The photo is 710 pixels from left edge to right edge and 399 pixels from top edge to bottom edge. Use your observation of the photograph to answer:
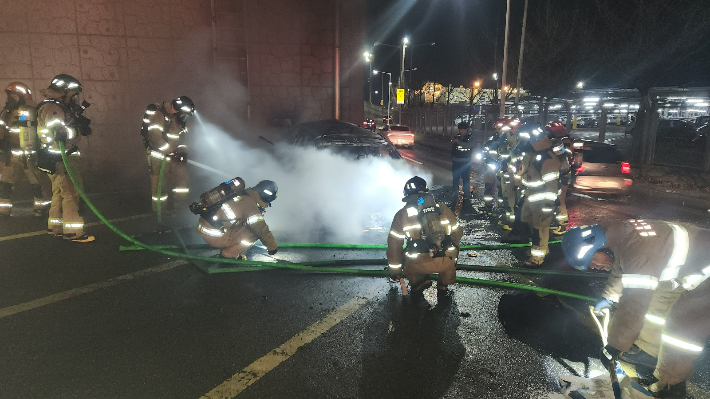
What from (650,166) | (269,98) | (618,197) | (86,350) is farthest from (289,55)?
(650,166)

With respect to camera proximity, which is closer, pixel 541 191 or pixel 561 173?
pixel 541 191

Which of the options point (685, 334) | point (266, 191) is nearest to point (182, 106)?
point (266, 191)

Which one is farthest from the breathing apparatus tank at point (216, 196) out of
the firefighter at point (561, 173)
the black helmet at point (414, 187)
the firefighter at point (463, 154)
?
the firefighter at point (463, 154)

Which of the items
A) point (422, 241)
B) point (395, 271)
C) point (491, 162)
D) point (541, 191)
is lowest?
point (395, 271)

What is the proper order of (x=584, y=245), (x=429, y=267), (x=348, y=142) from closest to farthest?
(x=584, y=245), (x=429, y=267), (x=348, y=142)

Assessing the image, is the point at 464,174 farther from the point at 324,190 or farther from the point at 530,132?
the point at 530,132

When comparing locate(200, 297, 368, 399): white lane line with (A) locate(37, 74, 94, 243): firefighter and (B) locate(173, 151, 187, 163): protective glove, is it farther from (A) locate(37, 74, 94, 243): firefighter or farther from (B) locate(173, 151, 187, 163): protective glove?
(B) locate(173, 151, 187, 163): protective glove

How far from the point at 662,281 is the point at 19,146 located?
849cm

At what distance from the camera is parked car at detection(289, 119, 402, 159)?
895 centimetres

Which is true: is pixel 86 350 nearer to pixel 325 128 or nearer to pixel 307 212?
pixel 307 212

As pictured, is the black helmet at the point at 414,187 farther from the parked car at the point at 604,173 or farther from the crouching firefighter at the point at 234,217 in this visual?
the parked car at the point at 604,173

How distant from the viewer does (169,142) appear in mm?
7324

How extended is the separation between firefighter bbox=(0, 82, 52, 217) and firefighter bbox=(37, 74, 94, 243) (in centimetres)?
50

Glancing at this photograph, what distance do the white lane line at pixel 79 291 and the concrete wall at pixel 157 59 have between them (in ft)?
20.7
